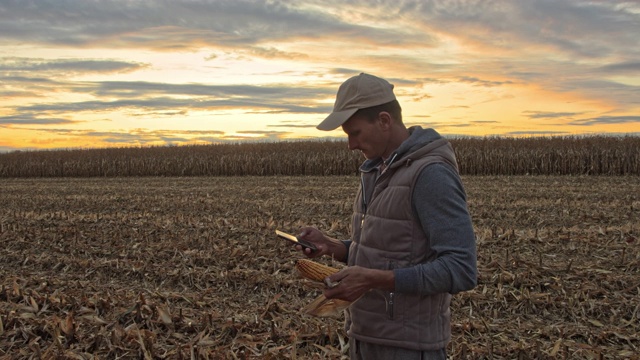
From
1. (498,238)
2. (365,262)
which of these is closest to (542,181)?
(498,238)

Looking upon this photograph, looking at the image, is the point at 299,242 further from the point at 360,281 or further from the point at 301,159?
the point at 301,159

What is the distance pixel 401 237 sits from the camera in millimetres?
2561

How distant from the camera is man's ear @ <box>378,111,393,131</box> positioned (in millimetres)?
2588

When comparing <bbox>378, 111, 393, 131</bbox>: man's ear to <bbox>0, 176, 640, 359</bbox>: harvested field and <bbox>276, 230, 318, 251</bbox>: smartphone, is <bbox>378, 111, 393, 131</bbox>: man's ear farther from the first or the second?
<bbox>0, 176, 640, 359</bbox>: harvested field

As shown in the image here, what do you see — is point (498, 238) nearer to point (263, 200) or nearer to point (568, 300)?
point (568, 300)

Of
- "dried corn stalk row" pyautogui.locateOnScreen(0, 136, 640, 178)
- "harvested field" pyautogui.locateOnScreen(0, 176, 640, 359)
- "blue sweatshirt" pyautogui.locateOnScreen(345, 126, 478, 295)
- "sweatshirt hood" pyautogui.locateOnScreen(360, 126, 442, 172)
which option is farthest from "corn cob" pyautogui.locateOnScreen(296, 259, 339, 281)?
"dried corn stalk row" pyautogui.locateOnScreen(0, 136, 640, 178)

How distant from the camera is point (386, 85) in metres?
2.59

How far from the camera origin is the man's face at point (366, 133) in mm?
2607

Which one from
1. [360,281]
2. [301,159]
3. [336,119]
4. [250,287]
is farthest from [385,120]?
[301,159]

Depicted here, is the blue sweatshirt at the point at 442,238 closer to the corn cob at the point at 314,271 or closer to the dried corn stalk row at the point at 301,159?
the corn cob at the point at 314,271

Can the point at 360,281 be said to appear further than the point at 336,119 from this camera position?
No

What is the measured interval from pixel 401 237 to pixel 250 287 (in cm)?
517

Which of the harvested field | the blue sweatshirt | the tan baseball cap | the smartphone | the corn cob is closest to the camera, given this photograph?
the blue sweatshirt

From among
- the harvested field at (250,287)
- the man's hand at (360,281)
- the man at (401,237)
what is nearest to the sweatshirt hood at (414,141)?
the man at (401,237)
